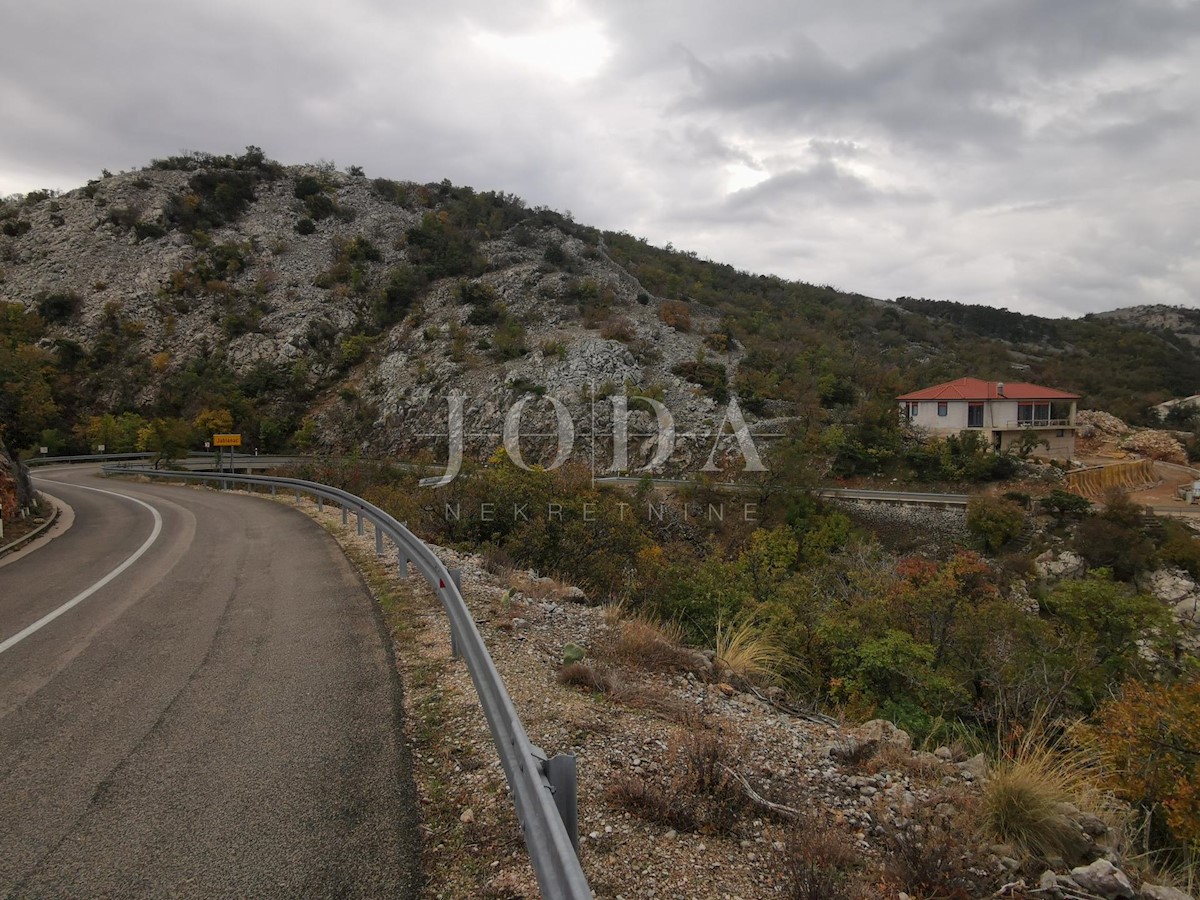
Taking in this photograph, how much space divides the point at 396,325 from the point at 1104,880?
51735 millimetres

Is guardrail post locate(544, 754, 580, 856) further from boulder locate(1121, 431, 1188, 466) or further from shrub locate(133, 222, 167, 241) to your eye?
shrub locate(133, 222, 167, 241)

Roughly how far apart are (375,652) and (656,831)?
3377 millimetres

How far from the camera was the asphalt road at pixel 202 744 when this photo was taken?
2893 millimetres

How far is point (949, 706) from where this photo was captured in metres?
8.77

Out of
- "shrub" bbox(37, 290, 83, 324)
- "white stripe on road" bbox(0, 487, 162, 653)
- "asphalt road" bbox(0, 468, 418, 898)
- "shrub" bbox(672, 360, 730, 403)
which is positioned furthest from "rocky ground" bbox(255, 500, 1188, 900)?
"shrub" bbox(37, 290, 83, 324)

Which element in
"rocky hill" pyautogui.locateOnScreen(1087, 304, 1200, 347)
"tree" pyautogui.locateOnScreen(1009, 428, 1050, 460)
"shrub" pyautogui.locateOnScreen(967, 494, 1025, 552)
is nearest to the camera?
"shrub" pyautogui.locateOnScreen(967, 494, 1025, 552)

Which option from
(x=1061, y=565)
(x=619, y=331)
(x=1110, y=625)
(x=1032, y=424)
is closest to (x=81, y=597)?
(x=1110, y=625)

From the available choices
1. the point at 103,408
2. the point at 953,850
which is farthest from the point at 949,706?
the point at 103,408

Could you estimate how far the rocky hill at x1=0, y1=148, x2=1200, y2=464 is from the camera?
39.6m

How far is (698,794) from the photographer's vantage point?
363 centimetres

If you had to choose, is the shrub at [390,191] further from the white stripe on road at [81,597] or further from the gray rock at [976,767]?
the gray rock at [976,767]

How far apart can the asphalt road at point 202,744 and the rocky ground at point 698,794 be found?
0.31 metres

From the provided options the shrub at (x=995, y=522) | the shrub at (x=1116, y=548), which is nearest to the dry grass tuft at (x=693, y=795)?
the shrub at (x=1116, y=548)

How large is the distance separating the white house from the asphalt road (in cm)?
3788
